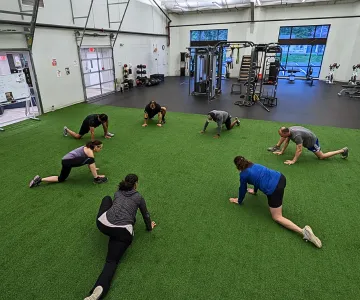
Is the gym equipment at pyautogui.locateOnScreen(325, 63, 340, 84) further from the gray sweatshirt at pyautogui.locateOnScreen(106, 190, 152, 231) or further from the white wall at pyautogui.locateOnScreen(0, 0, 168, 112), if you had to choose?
the gray sweatshirt at pyautogui.locateOnScreen(106, 190, 152, 231)

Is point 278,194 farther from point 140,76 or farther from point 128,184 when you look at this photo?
point 140,76

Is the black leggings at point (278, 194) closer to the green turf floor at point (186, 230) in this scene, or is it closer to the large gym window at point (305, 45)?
the green turf floor at point (186, 230)

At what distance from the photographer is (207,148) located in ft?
18.1

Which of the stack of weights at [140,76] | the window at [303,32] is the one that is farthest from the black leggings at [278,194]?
the window at [303,32]

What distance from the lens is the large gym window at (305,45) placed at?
14610 millimetres

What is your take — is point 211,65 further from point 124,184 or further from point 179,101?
point 124,184

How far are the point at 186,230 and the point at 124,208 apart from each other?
0.95 m

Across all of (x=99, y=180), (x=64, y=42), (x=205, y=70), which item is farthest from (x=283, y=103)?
(x=64, y=42)

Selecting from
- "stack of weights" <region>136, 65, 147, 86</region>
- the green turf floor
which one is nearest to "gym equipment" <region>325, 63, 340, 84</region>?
the green turf floor

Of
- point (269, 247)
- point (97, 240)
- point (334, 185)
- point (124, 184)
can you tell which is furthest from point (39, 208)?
point (334, 185)

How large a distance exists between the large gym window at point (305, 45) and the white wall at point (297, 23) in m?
0.38

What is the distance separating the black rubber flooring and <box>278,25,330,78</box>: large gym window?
9.22 ft

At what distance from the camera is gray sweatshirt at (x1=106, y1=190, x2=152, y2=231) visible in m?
2.54

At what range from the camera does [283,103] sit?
31.8ft
